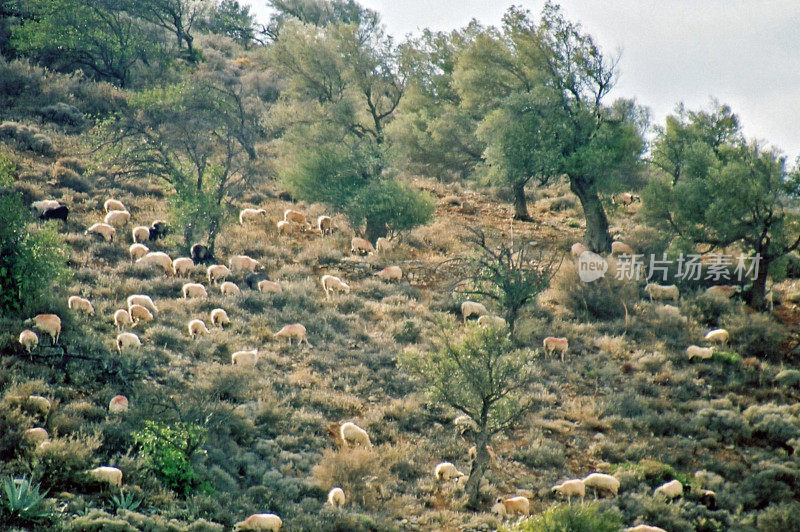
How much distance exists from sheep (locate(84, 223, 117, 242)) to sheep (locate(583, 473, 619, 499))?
16.8m

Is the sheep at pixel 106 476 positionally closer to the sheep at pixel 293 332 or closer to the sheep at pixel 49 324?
the sheep at pixel 49 324

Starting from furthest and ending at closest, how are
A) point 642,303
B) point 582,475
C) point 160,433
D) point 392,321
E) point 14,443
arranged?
point 642,303 → point 392,321 → point 582,475 → point 160,433 → point 14,443

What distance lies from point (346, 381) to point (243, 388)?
257cm

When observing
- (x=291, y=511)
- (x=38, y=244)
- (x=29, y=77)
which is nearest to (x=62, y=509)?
(x=291, y=511)

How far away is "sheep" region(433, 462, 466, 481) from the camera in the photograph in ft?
40.4

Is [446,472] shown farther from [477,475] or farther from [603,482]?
[603,482]

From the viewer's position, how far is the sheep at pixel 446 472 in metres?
12.3

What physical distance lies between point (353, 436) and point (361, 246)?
43.0 feet

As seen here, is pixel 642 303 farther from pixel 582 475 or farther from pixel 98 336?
pixel 98 336

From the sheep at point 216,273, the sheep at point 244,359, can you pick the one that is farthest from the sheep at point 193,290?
the sheep at point 244,359

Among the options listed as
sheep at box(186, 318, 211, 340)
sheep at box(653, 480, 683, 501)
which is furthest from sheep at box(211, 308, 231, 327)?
sheep at box(653, 480, 683, 501)

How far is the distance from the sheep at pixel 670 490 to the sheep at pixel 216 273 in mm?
13615

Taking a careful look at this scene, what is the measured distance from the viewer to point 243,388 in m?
14.1

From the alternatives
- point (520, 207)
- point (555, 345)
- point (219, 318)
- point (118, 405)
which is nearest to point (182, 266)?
point (219, 318)
